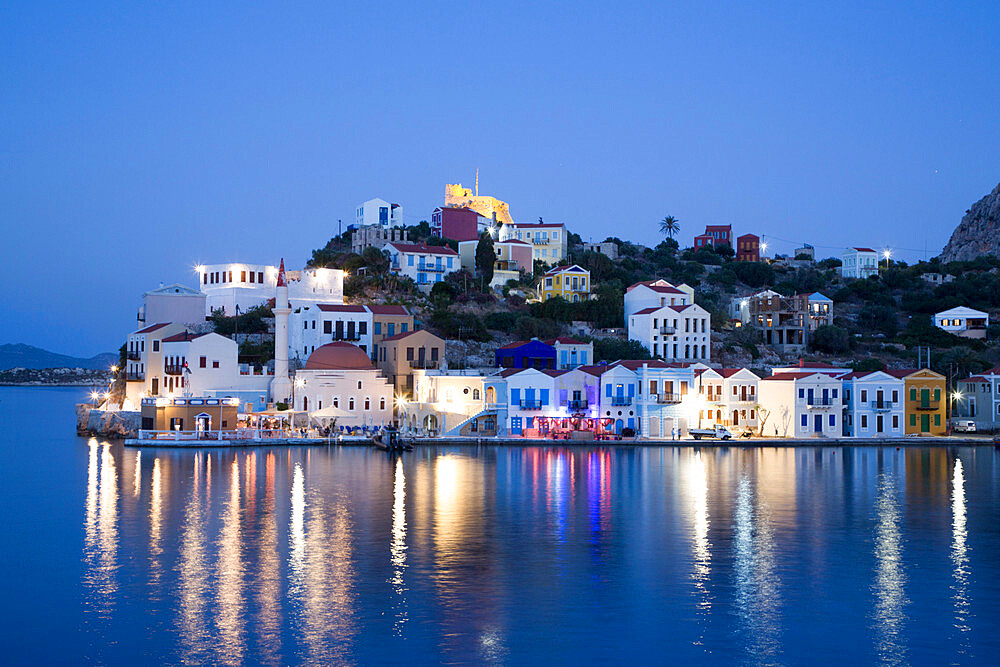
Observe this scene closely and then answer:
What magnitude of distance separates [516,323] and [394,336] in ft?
40.4

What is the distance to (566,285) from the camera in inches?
3019

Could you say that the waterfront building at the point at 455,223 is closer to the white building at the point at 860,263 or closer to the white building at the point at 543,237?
the white building at the point at 543,237

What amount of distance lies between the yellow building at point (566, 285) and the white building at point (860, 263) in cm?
4084

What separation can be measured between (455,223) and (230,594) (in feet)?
232

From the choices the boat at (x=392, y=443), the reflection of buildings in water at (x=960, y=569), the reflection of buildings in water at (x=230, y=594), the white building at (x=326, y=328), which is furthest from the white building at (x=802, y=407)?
the reflection of buildings in water at (x=230, y=594)

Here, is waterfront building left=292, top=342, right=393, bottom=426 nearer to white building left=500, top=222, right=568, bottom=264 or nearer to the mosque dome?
the mosque dome

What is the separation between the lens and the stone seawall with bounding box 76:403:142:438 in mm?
55312

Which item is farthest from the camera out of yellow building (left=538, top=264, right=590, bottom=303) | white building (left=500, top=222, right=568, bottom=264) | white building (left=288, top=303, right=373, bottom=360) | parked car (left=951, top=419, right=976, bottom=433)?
white building (left=500, top=222, right=568, bottom=264)

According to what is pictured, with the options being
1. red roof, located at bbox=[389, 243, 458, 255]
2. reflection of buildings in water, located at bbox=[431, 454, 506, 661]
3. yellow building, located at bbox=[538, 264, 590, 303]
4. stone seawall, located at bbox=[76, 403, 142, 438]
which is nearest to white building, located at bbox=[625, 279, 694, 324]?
yellow building, located at bbox=[538, 264, 590, 303]

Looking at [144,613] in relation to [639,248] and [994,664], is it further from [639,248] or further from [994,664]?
[639,248]

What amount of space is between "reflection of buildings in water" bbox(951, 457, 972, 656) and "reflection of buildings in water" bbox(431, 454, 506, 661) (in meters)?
8.50

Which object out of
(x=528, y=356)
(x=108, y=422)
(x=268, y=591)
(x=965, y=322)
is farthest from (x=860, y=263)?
(x=268, y=591)

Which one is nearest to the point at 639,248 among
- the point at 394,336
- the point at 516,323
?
the point at 516,323

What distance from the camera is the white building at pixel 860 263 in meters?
103
